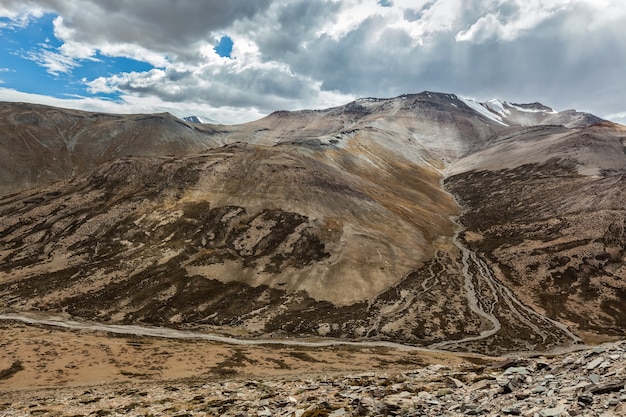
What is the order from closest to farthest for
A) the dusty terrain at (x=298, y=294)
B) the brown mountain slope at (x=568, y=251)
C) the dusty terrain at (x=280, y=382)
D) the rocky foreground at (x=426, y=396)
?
the rocky foreground at (x=426, y=396) → the dusty terrain at (x=280, y=382) → the dusty terrain at (x=298, y=294) → the brown mountain slope at (x=568, y=251)

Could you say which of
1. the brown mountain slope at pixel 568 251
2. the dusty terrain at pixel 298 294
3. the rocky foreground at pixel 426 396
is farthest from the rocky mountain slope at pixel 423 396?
the brown mountain slope at pixel 568 251

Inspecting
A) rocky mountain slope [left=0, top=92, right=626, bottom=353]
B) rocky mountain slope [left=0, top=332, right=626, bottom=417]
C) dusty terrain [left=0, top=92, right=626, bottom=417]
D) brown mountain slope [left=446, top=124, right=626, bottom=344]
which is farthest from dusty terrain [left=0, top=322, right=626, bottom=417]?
brown mountain slope [left=446, top=124, right=626, bottom=344]

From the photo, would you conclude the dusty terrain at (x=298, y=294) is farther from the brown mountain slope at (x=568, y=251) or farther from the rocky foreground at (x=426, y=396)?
the brown mountain slope at (x=568, y=251)

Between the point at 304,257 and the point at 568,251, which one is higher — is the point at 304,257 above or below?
above

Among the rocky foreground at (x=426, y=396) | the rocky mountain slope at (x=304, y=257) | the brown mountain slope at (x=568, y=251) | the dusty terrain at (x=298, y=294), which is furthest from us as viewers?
the brown mountain slope at (x=568, y=251)

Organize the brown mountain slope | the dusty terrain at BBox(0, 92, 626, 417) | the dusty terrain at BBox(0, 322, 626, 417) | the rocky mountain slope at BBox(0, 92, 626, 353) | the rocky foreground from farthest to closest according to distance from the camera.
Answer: the brown mountain slope
the rocky mountain slope at BBox(0, 92, 626, 353)
the dusty terrain at BBox(0, 92, 626, 417)
the dusty terrain at BBox(0, 322, 626, 417)
the rocky foreground

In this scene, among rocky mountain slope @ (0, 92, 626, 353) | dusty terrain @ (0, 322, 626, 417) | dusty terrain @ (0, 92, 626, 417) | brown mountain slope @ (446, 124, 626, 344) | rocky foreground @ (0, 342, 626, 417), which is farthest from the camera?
brown mountain slope @ (446, 124, 626, 344)

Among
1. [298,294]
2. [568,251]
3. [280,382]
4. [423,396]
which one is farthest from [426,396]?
[568,251]

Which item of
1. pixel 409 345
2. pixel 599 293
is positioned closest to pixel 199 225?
pixel 409 345

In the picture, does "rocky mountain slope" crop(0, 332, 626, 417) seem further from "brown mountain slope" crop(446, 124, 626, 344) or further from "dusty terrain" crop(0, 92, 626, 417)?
"brown mountain slope" crop(446, 124, 626, 344)

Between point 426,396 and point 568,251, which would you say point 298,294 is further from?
point 568,251

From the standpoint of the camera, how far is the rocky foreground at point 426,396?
1631cm

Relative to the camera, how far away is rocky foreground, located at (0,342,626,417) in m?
16.3

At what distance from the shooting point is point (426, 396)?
2200 centimetres
